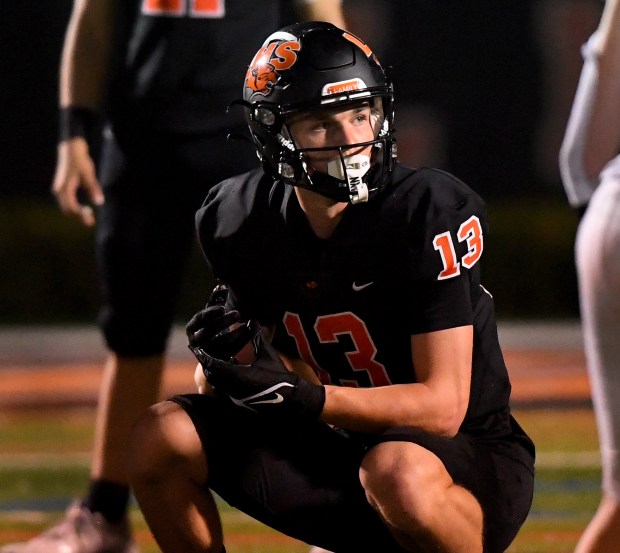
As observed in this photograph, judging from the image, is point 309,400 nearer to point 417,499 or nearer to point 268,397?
point 268,397

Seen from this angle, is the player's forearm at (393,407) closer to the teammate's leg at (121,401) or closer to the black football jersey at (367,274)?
the black football jersey at (367,274)

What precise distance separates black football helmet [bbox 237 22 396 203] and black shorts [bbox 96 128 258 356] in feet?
2.35

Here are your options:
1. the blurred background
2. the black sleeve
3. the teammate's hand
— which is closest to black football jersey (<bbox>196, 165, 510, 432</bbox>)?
the black sleeve

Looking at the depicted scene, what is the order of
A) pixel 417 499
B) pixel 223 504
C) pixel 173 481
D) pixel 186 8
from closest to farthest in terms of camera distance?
pixel 417 499 < pixel 173 481 < pixel 186 8 < pixel 223 504

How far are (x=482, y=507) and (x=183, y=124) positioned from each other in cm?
143

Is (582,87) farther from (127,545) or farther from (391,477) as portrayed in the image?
(127,545)

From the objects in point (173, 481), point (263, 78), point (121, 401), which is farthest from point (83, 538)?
point (263, 78)

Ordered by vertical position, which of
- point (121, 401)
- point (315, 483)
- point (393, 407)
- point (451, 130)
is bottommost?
point (451, 130)

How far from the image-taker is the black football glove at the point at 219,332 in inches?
109

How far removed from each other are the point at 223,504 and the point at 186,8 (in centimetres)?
154

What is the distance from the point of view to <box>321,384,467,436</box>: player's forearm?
9.05 ft

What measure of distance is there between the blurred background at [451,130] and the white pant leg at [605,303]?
7434mm

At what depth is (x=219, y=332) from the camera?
2.77m

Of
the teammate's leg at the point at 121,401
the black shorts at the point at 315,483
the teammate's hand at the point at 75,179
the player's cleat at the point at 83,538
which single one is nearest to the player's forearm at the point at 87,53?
the teammate's hand at the point at 75,179
